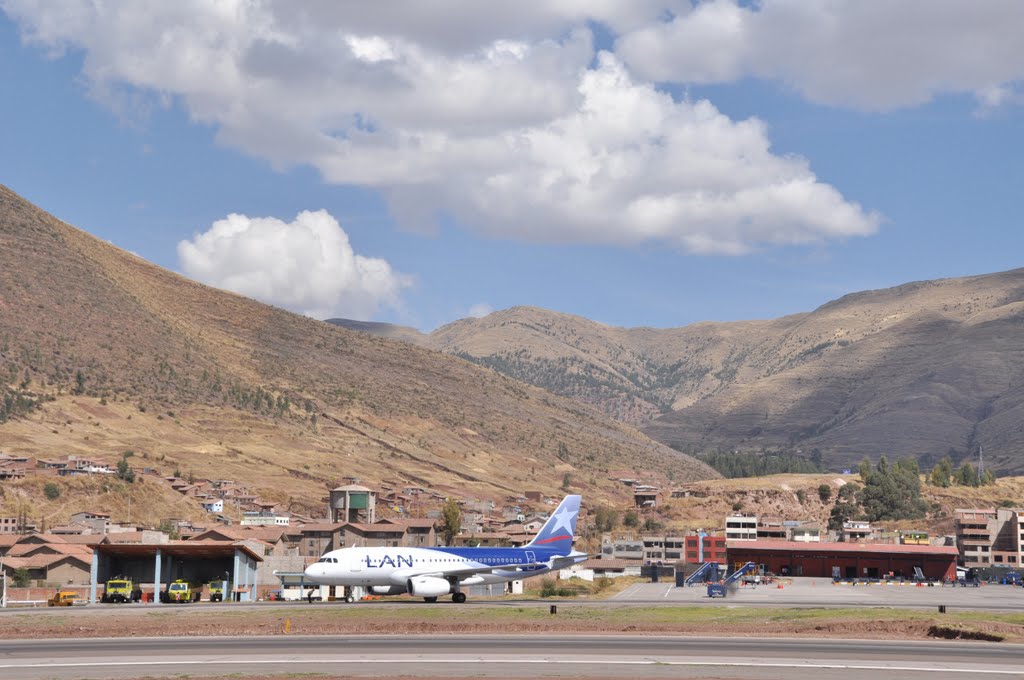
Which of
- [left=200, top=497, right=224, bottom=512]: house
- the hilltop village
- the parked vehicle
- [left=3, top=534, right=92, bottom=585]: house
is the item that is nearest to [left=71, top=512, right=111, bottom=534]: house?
the hilltop village

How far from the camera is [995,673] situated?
4475 cm

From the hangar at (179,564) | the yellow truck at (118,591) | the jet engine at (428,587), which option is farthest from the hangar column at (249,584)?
the jet engine at (428,587)

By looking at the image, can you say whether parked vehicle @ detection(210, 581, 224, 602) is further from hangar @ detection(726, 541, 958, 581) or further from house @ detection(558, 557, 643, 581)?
hangar @ detection(726, 541, 958, 581)

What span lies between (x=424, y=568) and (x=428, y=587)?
180 centimetres

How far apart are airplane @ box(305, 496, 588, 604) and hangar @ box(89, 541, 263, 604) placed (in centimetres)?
867

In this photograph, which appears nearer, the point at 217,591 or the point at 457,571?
the point at 457,571

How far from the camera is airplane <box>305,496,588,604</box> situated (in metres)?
79.8

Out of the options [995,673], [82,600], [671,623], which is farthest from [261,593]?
[995,673]

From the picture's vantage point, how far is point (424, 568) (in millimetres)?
81750

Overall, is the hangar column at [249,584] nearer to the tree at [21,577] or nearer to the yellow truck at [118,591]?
the yellow truck at [118,591]

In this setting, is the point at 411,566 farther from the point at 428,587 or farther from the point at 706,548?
the point at 706,548

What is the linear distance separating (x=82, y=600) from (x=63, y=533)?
215 ft

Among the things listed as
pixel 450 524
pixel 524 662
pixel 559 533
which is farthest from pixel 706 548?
pixel 524 662

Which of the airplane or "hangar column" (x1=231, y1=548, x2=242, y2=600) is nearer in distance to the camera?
the airplane
